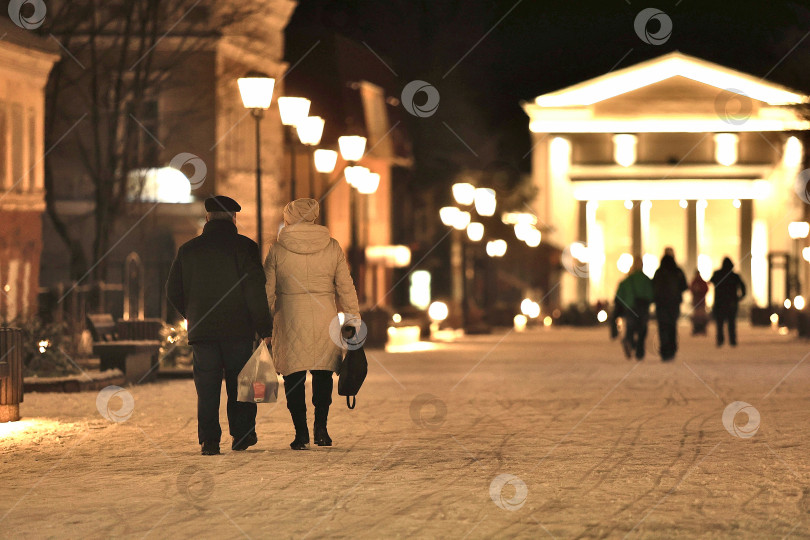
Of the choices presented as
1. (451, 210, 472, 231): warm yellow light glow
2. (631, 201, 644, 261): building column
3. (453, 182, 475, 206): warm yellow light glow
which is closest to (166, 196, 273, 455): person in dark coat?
(453, 182, 475, 206): warm yellow light glow

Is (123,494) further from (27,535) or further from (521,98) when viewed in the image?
(521,98)

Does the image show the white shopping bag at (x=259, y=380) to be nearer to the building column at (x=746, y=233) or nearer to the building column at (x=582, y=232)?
the building column at (x=582, y=232)

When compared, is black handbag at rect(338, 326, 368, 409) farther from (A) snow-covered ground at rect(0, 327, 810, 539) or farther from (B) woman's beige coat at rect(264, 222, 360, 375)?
(A) snow-covered ground at rect(0, 327, 810, 539)

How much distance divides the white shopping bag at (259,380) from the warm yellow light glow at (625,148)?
192ft

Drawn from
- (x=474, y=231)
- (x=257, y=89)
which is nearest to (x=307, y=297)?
(x=257, y=89)

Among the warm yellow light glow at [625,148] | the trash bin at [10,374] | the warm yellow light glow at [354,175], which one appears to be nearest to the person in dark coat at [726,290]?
the warm yellow light glow at [354,175]

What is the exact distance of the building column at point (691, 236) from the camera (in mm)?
70062

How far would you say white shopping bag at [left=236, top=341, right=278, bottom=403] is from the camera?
1157 cm

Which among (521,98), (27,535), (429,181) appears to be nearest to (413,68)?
(429,181)

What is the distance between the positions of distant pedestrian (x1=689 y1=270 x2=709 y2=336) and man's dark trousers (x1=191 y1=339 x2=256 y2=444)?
2938 centimetres

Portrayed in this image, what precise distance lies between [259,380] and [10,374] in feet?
12.3

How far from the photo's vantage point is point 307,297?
39.6ft

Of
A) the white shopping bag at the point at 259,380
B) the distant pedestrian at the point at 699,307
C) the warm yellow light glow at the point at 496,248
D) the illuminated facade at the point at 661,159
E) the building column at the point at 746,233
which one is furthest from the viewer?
the building column at the point at 746,233

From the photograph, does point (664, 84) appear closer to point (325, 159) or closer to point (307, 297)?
point (325, 159)
